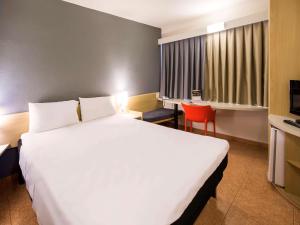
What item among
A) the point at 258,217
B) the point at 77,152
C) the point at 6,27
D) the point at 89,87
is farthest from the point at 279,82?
the point at 6,27

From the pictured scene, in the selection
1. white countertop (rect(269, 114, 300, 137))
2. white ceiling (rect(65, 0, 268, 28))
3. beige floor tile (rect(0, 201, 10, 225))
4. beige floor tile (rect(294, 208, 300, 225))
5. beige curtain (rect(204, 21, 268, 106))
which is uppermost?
white ceiling (rect(65, 0, 268, 28))

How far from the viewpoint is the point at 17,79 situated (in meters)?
2.31

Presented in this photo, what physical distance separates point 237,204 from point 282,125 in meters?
0.92

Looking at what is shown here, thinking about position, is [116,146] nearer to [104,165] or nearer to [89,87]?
[104,165]

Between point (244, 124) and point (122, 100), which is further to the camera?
point (122, 100)

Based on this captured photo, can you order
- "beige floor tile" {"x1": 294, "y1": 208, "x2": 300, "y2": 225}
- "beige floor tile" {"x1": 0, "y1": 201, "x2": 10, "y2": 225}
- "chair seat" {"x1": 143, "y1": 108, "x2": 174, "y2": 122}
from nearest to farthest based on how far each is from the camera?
"beige floor tile" {"x1": 294, "y1": 208, "x2": 300, "y2": 225} < "beige floor tile" {"x1": 0, "y1": 201, "x2": 10, "y2": 225} < "chair seat" {"x1": 143, "y1": 108, "x2": 174, "y2": 122}

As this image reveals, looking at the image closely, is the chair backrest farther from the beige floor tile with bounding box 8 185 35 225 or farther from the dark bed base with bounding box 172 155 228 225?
the beige floor tile with bounding box 8 185 35 225

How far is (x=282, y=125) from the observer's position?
5.74 ft

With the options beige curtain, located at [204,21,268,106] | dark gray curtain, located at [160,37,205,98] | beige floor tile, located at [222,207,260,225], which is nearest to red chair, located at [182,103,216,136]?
beige curtain, located at [204,21,268,106]

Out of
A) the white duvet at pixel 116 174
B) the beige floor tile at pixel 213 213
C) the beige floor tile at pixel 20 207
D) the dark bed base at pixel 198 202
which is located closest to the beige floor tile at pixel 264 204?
the beige floor tile at pixel 213 213

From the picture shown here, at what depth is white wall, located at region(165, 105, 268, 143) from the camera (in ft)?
9.83

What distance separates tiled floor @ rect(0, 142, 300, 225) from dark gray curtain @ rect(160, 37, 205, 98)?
6.63ft

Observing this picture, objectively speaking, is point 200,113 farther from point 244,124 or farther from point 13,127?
point 13,127

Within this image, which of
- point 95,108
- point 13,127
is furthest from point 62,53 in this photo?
point 13,127
